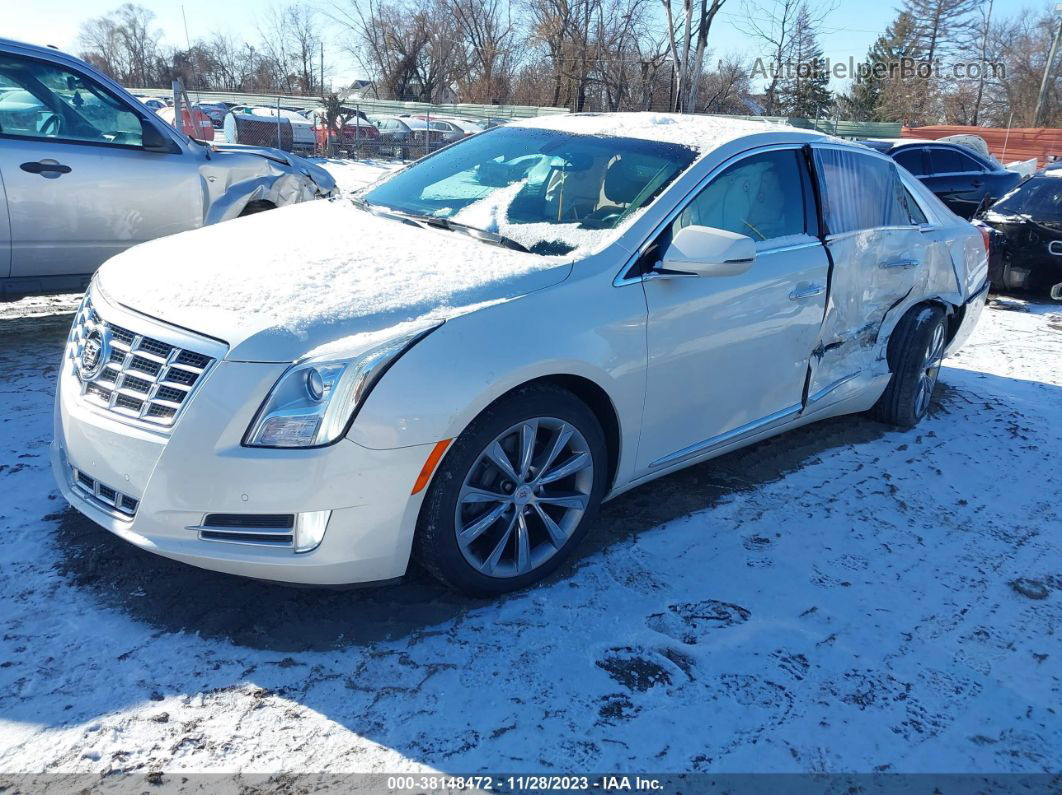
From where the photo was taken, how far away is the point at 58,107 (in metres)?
5.36

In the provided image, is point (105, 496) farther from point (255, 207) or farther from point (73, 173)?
point (255, 207)

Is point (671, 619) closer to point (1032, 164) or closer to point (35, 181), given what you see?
point (35, 181)

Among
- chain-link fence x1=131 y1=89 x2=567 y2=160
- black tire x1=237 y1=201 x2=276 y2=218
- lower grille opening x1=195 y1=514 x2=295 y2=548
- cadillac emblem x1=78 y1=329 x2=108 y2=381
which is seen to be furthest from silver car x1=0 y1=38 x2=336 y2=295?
chain-link fence x1=131 y1=89 x2=567 y2=160

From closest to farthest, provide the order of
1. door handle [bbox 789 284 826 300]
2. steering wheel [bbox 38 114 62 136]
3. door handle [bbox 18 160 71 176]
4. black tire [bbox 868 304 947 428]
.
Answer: door handle [bbox 789 284 826 300], black tire [bbox 868 304 947 428], door handle [bbox 18 160 71 176], steering wheel [bbox 38 114 62 136]

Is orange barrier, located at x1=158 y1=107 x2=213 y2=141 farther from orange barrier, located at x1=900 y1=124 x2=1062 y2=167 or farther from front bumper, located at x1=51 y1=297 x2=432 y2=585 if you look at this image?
orange barrier, located at x1=900 y1=124 x2=1062 y2=167

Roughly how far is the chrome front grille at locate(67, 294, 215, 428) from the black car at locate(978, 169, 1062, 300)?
935 cm

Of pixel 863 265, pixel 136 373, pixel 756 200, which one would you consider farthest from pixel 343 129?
pixel 136 373

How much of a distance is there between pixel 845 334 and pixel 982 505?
1.07 metres

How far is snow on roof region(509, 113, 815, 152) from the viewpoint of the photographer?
149 inches

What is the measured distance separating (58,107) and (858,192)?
4.85 m

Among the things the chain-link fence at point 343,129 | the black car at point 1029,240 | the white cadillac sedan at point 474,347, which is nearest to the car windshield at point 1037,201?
the black car at point 1029,240

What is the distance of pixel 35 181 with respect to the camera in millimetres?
5160

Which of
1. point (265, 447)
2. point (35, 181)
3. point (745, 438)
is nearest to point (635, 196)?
point (745, 438)

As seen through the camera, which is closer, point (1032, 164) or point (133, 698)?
point (133, 698)
